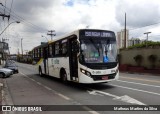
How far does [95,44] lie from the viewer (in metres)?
12.0

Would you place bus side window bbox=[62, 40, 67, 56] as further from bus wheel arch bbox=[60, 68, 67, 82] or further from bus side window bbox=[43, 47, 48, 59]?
bus side window bbox=[43, 47, 48, 59]

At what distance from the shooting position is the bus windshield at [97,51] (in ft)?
38.6

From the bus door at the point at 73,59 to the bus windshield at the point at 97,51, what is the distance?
62 centimetres

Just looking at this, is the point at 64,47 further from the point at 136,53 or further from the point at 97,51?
the point at 136,53

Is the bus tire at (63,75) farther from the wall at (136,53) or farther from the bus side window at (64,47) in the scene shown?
the wall at (136,53)

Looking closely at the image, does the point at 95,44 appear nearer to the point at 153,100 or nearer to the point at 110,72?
the point at 110,72

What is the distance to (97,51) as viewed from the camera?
11945 millimetres

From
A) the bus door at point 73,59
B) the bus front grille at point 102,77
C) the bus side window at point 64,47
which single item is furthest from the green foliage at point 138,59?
the bus door at point 73,59

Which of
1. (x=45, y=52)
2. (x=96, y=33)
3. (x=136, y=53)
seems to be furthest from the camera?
(x=136, y=53)

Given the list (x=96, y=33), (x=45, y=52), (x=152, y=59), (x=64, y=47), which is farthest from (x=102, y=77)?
(x=152, y=59)

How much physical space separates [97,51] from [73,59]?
1567 mm

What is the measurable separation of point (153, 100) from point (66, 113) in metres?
3.63

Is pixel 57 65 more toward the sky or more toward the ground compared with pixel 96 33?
more toward the ground

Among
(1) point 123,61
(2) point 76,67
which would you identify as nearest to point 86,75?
(2) point 76,67
